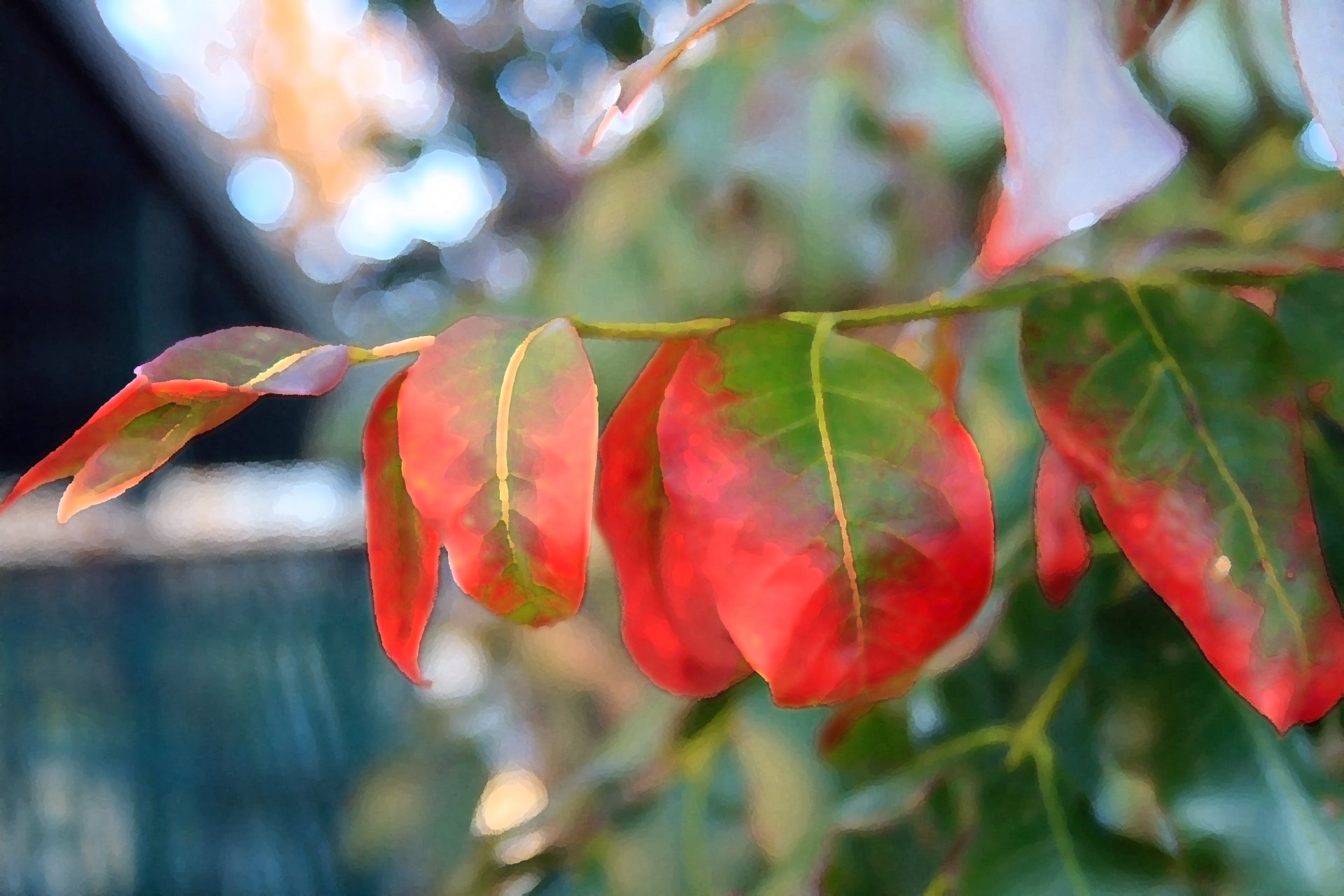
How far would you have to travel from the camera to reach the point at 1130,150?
13 cm

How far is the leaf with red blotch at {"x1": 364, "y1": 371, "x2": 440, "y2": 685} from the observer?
0.22 m

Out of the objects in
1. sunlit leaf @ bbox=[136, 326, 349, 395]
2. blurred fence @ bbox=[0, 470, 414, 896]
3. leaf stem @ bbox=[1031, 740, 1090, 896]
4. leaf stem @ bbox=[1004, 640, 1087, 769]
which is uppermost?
sunlit leaf @ bbox=[136, 326, 349, 395]

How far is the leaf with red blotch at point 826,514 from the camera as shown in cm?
18

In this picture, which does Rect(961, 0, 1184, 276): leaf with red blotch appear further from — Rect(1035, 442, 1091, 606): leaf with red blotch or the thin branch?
Rect(1035, 442, 1091, 606): leaf with red blotch

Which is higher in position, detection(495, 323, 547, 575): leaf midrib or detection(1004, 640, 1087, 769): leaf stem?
detection(495, 323, 547, 575): leaf midrib

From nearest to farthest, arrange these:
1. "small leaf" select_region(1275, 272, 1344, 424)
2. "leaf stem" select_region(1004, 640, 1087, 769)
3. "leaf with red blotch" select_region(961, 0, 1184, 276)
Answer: "leaf with red blotch" select_region(961, 0, 1184, 276) → "small leaf" select_region(1275, 272, 1344, 424) → "leaf stem" select_region(1004, 640, 1087, 769)

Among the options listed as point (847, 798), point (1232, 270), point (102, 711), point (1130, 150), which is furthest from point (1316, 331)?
point (102, 711)

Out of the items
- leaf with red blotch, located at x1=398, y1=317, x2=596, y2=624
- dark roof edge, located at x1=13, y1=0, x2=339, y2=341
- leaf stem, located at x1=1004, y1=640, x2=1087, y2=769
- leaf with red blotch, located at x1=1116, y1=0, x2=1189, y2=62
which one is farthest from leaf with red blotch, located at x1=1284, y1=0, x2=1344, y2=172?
dark roof edge, located at x1=13, y1=0, x2=339, y2=341

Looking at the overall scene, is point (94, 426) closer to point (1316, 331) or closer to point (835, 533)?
point (835, 533)

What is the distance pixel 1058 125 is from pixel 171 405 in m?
0.19

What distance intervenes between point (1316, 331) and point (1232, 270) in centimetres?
3

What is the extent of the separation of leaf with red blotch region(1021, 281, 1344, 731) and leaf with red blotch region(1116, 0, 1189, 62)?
0.07 meters

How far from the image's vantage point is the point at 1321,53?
0.15 meters

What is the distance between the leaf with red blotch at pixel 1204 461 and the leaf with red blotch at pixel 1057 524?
0.07m
